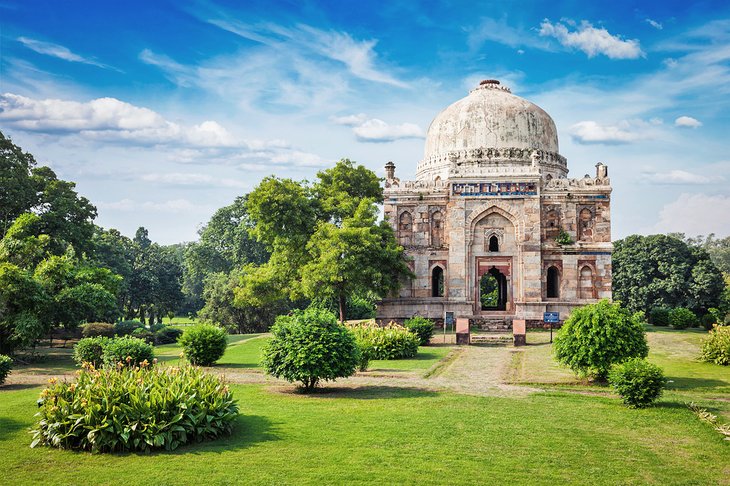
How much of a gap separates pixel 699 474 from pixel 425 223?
26.3m

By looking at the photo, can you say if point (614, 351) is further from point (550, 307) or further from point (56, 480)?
point (550, 307)

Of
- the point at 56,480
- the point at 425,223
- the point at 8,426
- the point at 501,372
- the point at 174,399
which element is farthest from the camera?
the point at 425,223

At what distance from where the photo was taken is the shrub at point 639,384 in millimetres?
13133

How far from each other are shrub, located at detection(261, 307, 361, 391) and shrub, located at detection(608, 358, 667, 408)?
595 centimetres

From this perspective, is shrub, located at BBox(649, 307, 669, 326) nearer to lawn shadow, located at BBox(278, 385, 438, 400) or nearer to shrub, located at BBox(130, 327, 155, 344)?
lawn shadow, located at BBox(278, 385, 438, 400)

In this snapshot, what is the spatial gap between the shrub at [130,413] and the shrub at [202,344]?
8.47 m

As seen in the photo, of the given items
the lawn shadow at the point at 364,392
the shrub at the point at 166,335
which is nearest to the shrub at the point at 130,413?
the lawn shadow at the point at 364,392

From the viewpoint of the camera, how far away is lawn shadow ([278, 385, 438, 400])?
14.5m

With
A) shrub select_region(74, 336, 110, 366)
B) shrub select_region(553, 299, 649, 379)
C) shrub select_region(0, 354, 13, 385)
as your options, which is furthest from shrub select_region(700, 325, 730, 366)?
shrub select_region(0, 354, 13, 385)

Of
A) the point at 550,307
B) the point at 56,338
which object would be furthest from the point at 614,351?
the point at 56,338

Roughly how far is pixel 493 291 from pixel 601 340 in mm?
38838

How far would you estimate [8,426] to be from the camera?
→ 11.4 metres

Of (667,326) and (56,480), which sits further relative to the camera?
(667,326)

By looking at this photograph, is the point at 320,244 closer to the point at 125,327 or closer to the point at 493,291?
the point at 125,327
